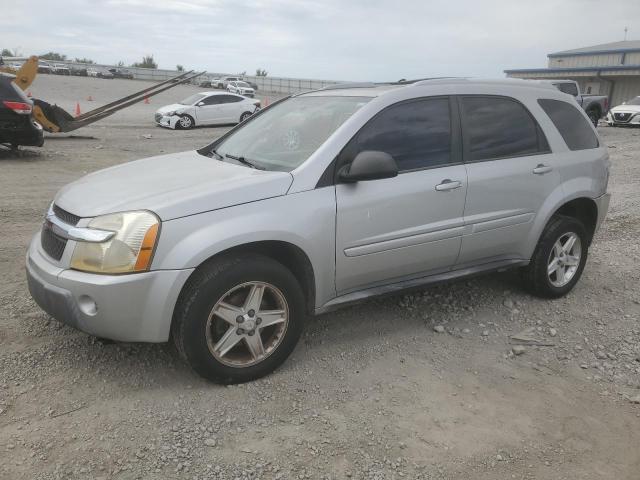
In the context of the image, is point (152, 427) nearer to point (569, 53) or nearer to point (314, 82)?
point (569, 53)

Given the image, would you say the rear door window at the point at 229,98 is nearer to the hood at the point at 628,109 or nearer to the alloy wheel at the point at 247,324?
the hood at the point at 628,109

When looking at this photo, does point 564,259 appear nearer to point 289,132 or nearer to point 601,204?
point 601,204

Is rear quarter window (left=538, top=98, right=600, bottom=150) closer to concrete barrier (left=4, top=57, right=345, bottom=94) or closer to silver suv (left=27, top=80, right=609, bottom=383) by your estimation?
silver suv (left=27, top=80, right=609, bottom=383)

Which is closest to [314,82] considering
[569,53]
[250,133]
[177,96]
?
[177,96]

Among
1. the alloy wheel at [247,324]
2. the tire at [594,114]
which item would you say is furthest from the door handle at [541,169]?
the tire at [594,114]

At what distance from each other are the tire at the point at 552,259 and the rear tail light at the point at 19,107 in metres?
9.74

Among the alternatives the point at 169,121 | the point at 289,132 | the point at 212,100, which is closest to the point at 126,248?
the point at 289,132

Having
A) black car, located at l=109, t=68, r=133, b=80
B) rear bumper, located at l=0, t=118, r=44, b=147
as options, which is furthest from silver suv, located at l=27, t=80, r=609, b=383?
black car, located at l=109, t=68, r=133, b=80

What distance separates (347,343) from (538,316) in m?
1.73

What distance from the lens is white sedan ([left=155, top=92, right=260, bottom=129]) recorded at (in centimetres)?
1986

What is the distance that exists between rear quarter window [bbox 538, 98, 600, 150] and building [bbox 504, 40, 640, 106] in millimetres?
35213

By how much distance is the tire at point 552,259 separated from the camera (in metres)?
4.68

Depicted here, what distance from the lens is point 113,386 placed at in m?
3.29

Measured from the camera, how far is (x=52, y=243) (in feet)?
10.8
